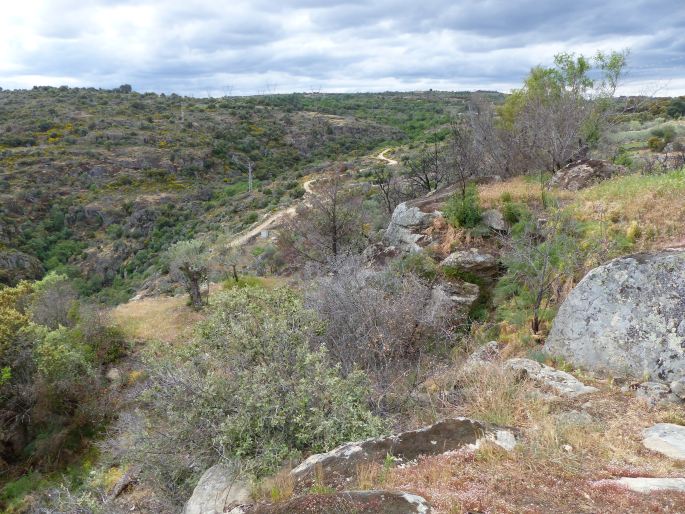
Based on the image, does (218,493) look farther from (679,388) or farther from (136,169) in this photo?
(136,169)

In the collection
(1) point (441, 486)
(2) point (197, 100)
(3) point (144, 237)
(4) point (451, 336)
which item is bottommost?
(3) point (144, 237)

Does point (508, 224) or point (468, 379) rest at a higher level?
point (508, 224)

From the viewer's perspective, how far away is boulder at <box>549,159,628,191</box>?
41.5ft

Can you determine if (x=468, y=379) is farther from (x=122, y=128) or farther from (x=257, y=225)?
(x=122, y=128)

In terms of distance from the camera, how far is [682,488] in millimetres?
3432

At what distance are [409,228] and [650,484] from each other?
9790 mm

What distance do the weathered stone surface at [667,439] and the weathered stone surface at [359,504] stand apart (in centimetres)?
236

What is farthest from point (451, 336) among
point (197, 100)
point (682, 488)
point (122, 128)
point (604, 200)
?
point (197, 100)

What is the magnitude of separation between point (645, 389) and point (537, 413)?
1514 millimetres

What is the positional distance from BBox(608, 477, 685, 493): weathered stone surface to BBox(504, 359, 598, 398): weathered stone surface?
1.77 metres

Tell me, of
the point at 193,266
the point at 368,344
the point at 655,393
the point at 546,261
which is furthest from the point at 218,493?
the point at 193,266

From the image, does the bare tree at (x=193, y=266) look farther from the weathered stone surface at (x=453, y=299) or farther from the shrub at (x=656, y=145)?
the shrub at (x=656, y=145)

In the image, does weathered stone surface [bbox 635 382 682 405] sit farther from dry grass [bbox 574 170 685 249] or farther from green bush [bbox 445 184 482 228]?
green bush [bbox 445 184 482 228]

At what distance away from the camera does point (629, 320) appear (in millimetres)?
6121
